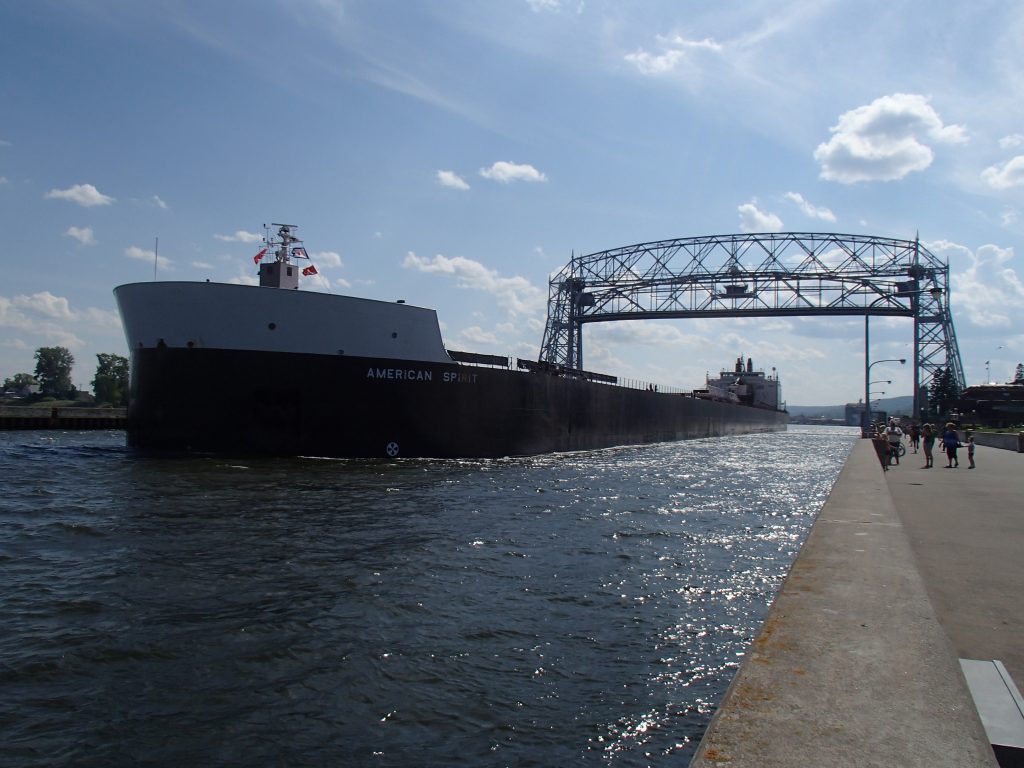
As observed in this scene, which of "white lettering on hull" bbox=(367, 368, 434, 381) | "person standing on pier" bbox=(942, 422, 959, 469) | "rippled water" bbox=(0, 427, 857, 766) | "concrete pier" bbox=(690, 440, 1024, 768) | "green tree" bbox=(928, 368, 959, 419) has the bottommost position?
"rippled water" bbox=(0, 427, 857, 766)

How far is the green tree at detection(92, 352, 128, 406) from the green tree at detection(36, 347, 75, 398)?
13673 millimetres

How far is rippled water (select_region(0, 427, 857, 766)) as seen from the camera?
3.16m

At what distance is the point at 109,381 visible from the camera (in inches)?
2758

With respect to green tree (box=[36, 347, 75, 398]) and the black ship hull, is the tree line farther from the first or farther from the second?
the black ship hull

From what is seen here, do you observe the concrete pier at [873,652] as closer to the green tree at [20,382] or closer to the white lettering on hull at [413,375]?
the white lettering on hull at [413,375]

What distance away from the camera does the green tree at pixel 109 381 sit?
6994cm

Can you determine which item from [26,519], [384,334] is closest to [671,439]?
[384,334]

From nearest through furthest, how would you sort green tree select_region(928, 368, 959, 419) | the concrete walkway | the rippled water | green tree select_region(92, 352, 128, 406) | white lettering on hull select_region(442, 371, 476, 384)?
the rippled water, the concrete walkway, white lettering on hull select_region(442, 371, 476, 384), green tree select_region(928, 368, 959, 419), green tree select_region(92, 352, 128, 406)

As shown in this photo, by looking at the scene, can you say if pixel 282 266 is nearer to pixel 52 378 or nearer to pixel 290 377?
pixel 290 377

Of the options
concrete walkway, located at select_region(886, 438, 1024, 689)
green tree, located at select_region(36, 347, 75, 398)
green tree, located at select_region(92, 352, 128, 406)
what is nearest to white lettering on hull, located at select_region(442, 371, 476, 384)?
concrete walkway, located at select_region(886, 438, 1024, 689)

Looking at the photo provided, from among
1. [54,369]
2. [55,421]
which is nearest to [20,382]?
[54,369]

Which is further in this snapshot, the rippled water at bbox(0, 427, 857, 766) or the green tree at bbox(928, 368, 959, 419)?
the green tree at bbox(928, 368, 959, 419)

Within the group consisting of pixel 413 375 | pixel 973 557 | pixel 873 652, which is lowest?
pixel 973 557

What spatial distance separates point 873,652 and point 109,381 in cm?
7899
